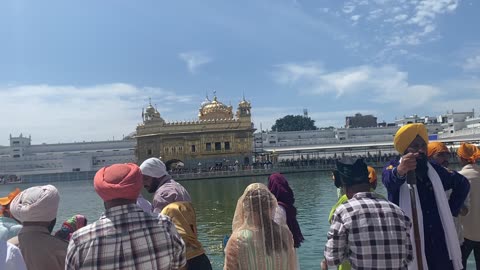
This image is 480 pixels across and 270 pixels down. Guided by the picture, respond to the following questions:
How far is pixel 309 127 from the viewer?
95.6 metres

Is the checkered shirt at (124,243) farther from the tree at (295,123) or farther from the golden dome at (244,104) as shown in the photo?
the tree at (295,123)

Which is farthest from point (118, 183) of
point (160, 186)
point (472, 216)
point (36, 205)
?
point (472, 216)

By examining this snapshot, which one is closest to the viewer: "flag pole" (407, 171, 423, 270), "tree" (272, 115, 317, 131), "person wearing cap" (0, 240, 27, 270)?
"person wearing cap" (0, 240, 27, 270)

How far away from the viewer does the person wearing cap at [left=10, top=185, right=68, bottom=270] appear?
9.59 ft

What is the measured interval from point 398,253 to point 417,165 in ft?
2.56

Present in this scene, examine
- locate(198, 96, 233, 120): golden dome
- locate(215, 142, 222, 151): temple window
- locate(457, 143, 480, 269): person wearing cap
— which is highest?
locate(198, 96, 233, 120): golden dome

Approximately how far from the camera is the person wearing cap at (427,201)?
11.0ft

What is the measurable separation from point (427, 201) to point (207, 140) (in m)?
47.4

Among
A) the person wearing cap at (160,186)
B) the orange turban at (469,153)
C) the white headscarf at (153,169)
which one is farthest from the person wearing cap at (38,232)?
the orange turban at (469,153)

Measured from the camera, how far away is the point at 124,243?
2.60 m

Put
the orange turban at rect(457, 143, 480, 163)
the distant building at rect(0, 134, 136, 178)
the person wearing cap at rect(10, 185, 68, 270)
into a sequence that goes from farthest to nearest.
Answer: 1. the distant building at rect(0, 134, 136, 178)
2. the orange turban at rect(457, 143, 480, 163)
3. the person wearing cap at rect(10, 185, 68, 270)

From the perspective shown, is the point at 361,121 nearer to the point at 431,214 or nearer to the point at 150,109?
the point at 150,109

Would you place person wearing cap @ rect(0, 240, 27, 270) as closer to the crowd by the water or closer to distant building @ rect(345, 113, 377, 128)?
the crowd by the water

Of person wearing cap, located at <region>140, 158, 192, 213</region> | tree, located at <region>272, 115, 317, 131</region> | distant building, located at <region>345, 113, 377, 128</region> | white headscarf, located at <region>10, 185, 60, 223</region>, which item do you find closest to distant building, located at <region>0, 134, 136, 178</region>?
tree, located at <region>272, 115, 317, 131</region>
